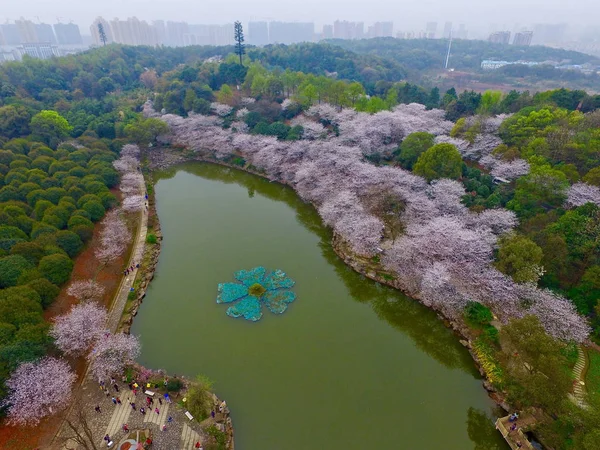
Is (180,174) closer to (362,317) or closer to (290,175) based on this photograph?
(290,175)

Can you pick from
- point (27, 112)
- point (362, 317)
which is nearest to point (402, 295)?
point (362, 317)

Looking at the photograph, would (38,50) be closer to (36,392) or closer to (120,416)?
(36,392)

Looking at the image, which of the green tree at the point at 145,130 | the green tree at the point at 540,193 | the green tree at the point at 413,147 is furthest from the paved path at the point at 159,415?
the green tree at the point at 145,130

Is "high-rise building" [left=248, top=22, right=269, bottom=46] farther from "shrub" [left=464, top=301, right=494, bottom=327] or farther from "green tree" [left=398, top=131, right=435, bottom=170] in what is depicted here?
"shrub" [left=464, top=301, right=494, bottom=327]

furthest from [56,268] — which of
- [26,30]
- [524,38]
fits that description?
[524,38]

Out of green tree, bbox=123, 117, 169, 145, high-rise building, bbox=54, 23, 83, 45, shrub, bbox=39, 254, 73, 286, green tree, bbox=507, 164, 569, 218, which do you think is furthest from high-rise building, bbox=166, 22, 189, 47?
green tree, bbox=507, 164, 569, 218

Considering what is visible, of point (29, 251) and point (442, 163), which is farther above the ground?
point (442, 163)

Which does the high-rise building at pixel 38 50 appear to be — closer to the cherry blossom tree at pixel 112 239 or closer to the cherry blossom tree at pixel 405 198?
the cherry blossom tree at pixel 405 198
